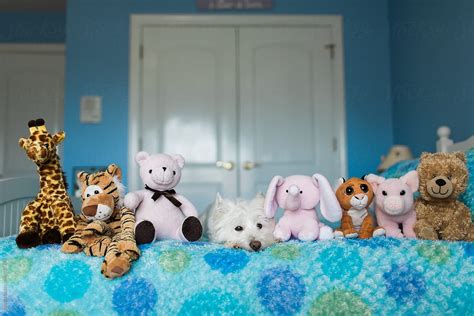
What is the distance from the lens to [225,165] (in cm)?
325

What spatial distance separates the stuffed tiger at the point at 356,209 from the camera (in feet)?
3.90

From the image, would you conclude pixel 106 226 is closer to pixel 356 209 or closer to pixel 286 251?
pixel 286 251

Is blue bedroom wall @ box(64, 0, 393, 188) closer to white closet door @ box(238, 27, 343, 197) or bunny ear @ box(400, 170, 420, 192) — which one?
white closet door @ box(238, 27, 343, 197)

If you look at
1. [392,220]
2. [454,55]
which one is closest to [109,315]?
[392,220]

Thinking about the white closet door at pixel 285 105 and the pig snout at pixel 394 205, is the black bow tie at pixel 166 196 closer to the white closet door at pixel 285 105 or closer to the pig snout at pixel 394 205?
the pig snout at pixel 394 205

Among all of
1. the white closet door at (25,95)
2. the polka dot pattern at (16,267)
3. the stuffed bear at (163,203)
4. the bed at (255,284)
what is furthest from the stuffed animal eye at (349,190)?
the white closet door at (25,95)

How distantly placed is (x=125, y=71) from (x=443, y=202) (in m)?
2.62

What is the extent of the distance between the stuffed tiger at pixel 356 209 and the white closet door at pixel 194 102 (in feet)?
6.76

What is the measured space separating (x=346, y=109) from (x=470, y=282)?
95.1 inches

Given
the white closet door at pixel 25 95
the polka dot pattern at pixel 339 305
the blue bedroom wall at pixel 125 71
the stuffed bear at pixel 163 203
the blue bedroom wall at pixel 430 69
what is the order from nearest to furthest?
the polka dot pattern at pixel 339 305
the stuffed bear at pixel 163 203
the blue bedroom wall at pixel 430 69
the blue bedroom wall at pixel 125 71
the white closet door at pixel 25 95

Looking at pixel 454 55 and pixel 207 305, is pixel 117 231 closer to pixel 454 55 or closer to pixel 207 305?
pixel 207 305

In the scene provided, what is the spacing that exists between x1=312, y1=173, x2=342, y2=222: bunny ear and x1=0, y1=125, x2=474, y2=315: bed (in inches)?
5.2

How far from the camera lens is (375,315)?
968mm

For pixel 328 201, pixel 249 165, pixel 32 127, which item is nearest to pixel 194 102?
pixel 249 165
